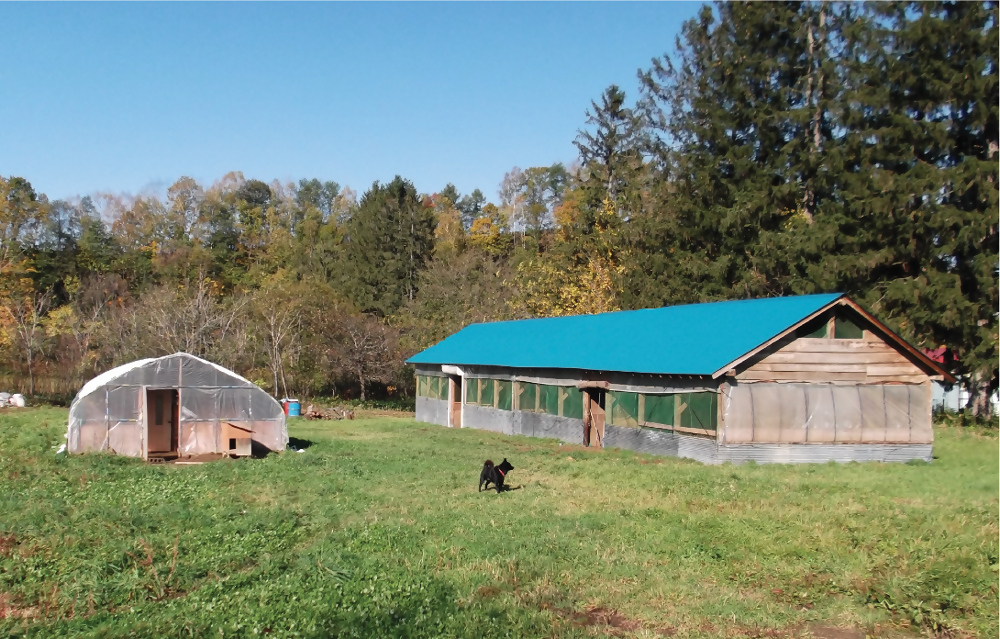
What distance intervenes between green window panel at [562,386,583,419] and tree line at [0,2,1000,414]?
1478 centimetres

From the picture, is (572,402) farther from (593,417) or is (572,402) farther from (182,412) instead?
(182,412)

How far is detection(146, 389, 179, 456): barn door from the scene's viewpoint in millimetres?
29180

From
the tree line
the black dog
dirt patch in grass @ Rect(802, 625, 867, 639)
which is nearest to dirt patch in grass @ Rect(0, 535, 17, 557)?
the black dog

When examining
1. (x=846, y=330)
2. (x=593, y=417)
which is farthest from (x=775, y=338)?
(x=593, y=417)

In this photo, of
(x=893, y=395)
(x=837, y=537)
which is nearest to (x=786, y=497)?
(x=837, y=537)

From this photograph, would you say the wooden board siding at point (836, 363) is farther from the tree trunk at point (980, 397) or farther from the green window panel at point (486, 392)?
the green window panel at point (486, 392)

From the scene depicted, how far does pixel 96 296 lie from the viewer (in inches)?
2635

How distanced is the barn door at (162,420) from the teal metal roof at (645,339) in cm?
1347

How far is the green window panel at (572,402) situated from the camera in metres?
31.7

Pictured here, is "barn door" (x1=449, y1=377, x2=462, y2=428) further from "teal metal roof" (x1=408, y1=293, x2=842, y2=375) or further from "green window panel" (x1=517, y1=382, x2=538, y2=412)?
"green window panel" (x1=517, y1=382, x2=538, y2=412)

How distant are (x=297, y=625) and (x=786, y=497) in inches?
454

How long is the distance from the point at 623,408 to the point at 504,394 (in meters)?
9.23

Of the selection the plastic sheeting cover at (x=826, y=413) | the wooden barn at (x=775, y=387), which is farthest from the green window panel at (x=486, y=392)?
the plastic sheeting cover at (x=826, y=413)

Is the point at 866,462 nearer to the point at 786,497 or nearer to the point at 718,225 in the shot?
the point at 786,497
